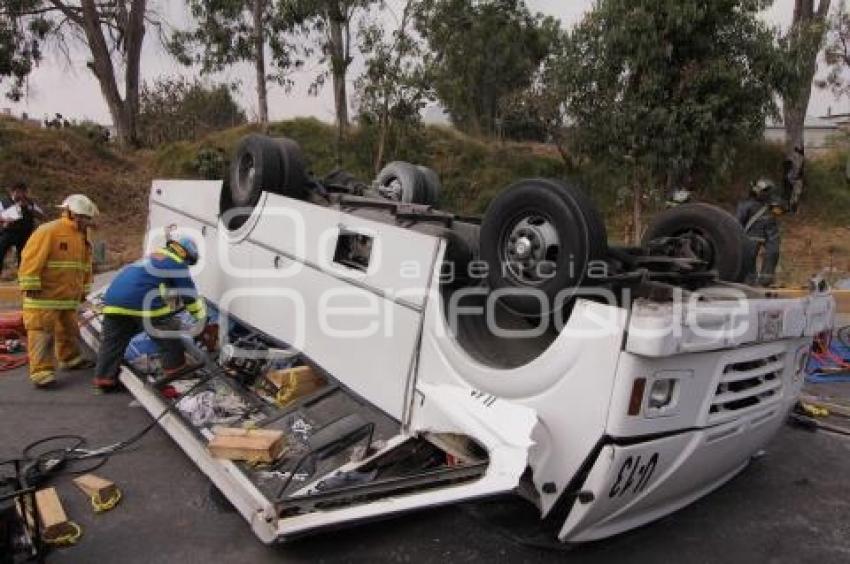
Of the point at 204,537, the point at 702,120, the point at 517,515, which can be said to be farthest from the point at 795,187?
the point at 204,537

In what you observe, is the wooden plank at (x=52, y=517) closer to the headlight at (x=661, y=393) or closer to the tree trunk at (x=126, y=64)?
the headlight at (x=661, y=393)

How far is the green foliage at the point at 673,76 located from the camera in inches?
394

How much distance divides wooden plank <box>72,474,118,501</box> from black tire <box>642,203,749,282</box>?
319 cm

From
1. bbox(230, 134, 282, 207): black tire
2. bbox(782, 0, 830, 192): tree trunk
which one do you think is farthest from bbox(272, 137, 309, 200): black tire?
bbox(782, 0, 830, 192): tree trunk

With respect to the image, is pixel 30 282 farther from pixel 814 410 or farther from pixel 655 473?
pixel 814 410

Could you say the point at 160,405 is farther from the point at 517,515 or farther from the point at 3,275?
the point at 3,275

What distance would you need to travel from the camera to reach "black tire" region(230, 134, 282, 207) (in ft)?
16.5

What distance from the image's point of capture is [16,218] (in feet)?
31.1

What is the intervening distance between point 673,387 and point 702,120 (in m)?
8.08

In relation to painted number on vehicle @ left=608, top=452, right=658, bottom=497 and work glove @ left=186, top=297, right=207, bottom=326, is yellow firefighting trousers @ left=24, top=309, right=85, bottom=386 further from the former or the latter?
painted number on vehicle @ left=608, top=452, right=658, bottom=497

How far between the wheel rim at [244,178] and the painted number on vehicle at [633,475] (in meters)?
3.31

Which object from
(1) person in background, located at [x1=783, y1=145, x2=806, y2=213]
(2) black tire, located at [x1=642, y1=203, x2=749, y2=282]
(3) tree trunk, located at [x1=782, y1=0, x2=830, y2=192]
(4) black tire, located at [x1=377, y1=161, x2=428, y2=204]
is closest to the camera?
(2) black tire, located at [x1=642, y1=203, x2=749, y2=282]

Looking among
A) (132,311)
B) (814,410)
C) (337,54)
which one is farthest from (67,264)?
(337,54)

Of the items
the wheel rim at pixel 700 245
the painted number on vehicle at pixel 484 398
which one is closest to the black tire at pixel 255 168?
the painted number on vehicle at pixel 484 398
